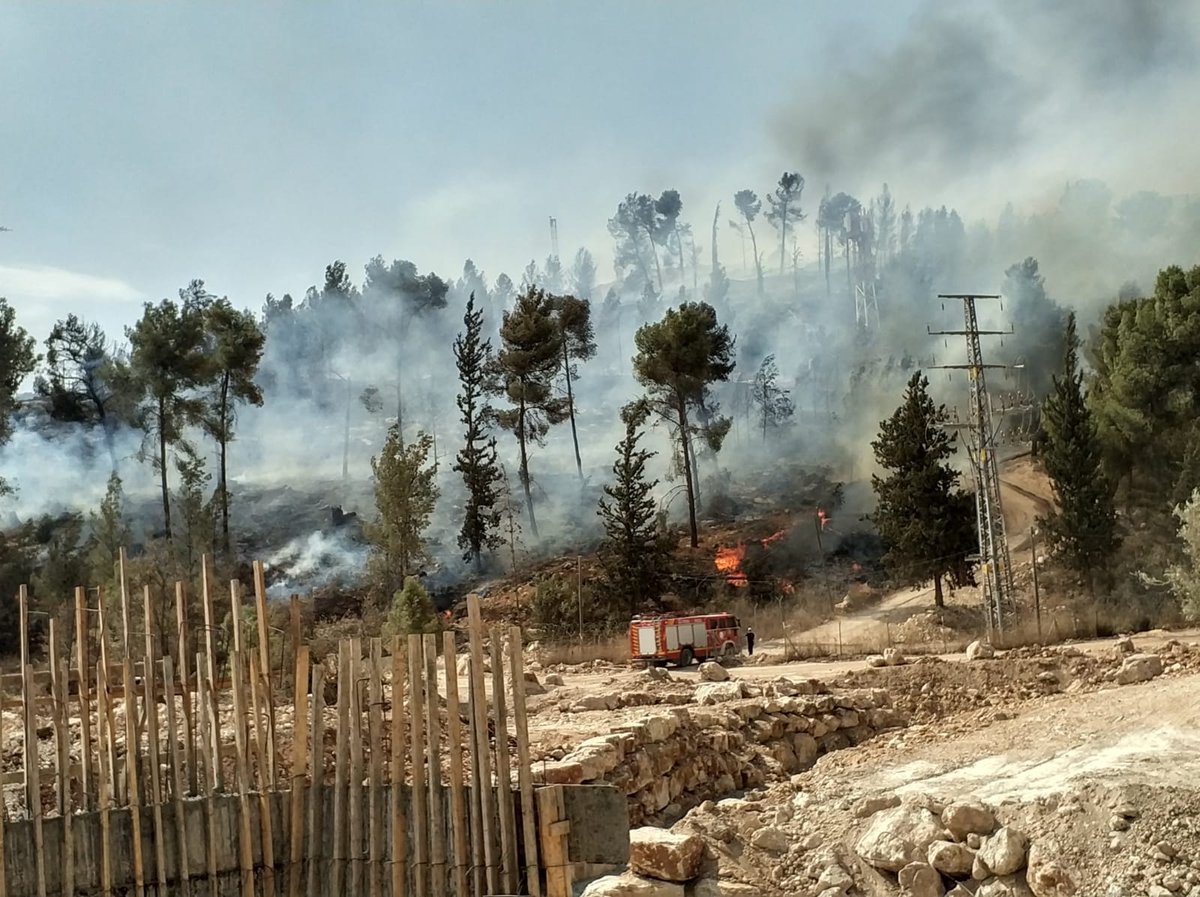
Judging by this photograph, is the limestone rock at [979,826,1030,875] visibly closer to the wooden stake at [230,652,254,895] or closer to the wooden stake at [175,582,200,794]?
the wooden stake at [230,652,254,895]

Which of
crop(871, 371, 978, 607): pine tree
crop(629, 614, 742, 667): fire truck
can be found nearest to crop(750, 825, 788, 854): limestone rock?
crop(629, 614, 742, 667): fire truck

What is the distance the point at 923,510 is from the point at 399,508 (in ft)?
57.3

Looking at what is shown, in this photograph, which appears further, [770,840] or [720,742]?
[720,742]

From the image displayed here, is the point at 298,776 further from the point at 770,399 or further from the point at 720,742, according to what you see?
the point at 770,399

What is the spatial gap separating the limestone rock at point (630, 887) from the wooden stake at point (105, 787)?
3071 millimetres

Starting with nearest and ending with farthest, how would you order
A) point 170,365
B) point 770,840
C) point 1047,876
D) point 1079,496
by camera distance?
point 1047,876 → point 770,840 → point 1079,496 → point 170,365

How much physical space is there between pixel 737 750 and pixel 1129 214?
59.1 meters

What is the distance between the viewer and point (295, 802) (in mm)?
8445

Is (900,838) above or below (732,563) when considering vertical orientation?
below

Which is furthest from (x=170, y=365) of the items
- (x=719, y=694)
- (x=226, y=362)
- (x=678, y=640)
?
(x=719, y=694)

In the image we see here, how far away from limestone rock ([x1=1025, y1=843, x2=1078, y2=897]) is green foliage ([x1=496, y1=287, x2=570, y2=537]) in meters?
42.4

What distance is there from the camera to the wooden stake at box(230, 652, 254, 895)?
8148 mm

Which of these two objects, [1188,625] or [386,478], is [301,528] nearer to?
[386,478]

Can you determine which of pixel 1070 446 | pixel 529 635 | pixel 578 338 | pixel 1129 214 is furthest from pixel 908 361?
pixel 529 635
